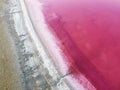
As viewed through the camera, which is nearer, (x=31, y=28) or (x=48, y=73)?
(x=48, y=73)

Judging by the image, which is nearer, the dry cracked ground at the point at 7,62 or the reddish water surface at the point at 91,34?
the dry cracked ground at the point at 7,62

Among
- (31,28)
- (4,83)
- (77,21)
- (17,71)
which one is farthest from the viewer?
(77,21)

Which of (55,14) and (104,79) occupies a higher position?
(55,14)

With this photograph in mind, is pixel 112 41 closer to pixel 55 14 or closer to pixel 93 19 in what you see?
pixel 93 19

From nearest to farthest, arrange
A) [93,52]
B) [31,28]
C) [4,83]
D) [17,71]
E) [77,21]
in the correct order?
[4,83] → [17,71] → [93,52] → [31,28] → [77,21]

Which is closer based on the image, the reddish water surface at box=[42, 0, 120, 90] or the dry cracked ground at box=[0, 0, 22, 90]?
the dry cracked ground at box=[0, 0, 22, 90]

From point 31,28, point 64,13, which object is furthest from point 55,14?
point 31,28

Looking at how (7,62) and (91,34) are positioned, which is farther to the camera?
(91,34)
